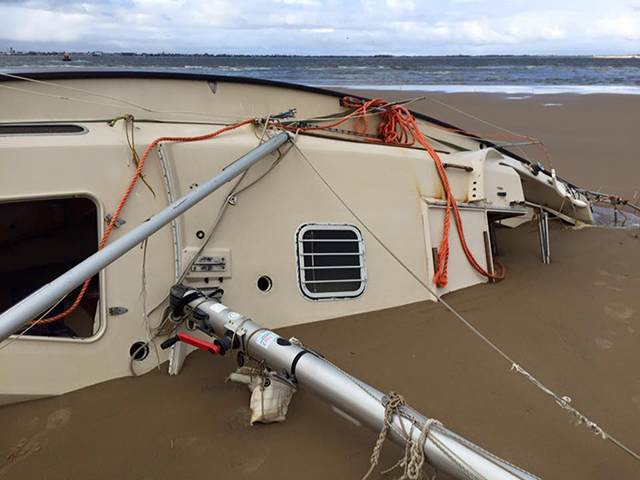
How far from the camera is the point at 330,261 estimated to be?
3510 mm

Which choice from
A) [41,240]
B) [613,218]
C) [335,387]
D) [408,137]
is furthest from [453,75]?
[335,387]

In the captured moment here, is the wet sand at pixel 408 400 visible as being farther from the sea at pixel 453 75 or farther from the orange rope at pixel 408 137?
the sea at pixel 453 75

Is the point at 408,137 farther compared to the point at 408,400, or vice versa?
the point at 408,137

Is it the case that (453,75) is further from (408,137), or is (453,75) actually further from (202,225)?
(202,225)

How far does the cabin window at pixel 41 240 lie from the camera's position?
4020mm

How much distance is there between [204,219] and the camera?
3.14 metres

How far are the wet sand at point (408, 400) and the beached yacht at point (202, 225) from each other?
16 centimetres

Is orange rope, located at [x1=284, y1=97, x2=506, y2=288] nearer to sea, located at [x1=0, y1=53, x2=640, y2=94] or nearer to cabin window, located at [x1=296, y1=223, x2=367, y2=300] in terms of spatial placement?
cabin window, located at [x1=296, y1=223, x2=367, y2=300]

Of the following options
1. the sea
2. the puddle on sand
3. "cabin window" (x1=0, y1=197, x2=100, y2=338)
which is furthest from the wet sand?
the sea

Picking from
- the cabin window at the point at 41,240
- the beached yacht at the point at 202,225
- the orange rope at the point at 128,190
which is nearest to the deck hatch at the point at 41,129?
the beached yacht at the point at 202,225

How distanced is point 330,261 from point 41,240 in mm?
2424

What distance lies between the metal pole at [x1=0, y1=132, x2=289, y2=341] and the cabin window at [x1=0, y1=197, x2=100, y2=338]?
1555 millimetres

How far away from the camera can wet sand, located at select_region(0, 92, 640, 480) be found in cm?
246

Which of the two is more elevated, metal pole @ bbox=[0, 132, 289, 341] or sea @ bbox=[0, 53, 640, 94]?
sea @ bbox=[0, 53, 640, 94]
